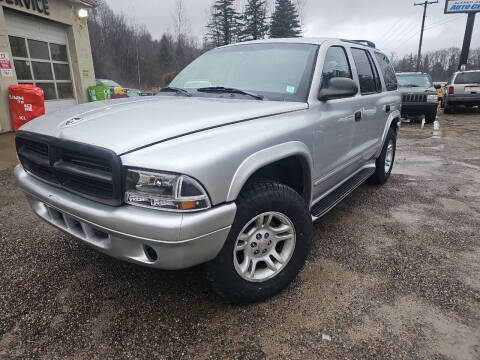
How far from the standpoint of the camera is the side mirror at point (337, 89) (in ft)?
8.07

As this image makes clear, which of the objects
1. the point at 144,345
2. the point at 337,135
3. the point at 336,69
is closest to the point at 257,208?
the point at 144,345

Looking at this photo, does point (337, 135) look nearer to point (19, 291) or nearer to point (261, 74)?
point (261, 74)

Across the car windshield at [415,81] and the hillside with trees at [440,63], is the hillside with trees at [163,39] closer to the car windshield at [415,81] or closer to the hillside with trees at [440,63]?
the hillside with trees at [440,63]

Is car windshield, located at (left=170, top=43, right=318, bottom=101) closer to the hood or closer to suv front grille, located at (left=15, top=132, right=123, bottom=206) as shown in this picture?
suv front grille, located at (left=15, top=132, right=123, bottom=206)

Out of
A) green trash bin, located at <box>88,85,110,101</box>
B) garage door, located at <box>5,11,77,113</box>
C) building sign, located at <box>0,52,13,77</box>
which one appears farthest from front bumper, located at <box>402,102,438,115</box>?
building sign, located at <box>0,52,13,77</box>

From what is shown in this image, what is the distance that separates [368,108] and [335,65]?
80 cm

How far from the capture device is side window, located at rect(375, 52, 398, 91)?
14.0 ft

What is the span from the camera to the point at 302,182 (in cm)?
251

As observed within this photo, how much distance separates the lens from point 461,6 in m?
19.1

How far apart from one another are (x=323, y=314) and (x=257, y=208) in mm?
837

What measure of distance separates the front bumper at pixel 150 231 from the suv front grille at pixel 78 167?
2.6 inches

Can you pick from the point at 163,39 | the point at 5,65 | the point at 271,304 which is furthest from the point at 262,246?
the point at 163,39

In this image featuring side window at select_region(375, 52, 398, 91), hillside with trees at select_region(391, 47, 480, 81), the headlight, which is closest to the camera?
the headlight

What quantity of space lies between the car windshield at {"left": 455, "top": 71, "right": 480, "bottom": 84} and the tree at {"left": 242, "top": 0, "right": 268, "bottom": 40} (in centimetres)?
2484
